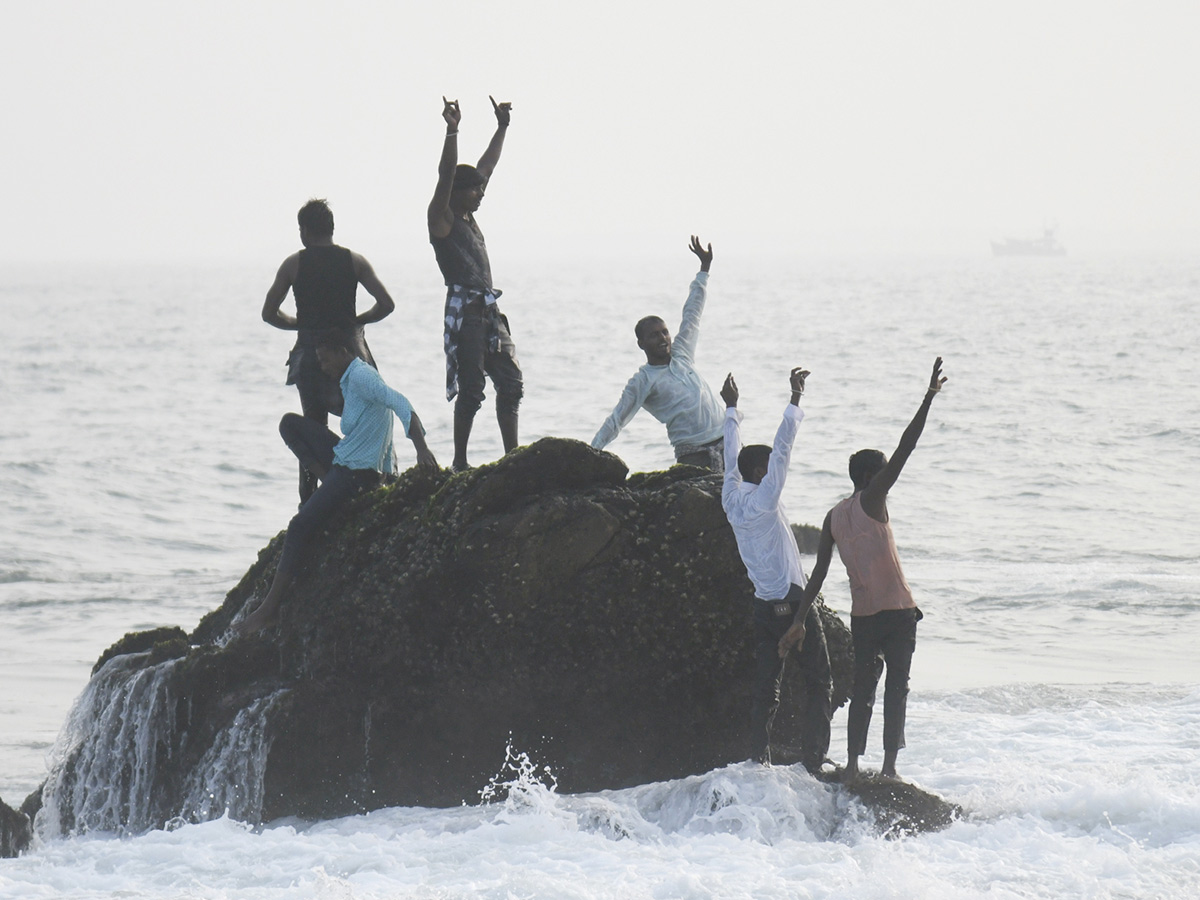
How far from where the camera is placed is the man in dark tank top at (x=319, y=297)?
9422 mm

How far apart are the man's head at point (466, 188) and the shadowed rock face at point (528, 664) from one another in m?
1.83

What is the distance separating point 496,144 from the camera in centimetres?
997

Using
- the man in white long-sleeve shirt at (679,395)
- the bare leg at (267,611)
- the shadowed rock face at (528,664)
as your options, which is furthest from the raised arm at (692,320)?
the bare leg at (267,611)

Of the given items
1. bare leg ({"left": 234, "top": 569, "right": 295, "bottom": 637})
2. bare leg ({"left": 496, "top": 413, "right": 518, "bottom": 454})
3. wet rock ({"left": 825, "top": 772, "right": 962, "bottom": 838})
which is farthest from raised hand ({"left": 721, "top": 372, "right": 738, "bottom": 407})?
bare leg ({"left": 234, "top": 569, "right": 295, "bottom": 637})

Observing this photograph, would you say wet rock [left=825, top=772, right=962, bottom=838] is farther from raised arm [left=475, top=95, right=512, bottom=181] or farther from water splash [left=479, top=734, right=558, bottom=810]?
raised arm [left=475, top=95, right=512, bottom=181]

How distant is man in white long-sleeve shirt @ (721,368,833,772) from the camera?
8125 mm

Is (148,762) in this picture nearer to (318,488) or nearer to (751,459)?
(318,488)

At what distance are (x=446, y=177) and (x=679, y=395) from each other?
6.94 ft

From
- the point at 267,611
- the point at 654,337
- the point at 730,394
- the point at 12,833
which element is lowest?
the point at 12,833

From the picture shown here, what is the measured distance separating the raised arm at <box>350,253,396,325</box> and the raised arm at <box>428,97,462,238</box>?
1.66 ft

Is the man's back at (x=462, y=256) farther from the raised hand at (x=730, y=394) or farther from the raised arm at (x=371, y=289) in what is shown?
the raised hand at (x=730, y=394)

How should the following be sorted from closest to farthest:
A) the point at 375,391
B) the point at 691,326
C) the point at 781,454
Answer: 1. the point at 781,454
2. the point at 375,391
3. the point at 691,326

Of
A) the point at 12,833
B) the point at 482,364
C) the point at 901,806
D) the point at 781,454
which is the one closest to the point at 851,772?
the point at 901,806

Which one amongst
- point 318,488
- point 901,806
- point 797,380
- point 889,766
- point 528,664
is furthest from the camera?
point 318,488
